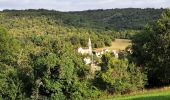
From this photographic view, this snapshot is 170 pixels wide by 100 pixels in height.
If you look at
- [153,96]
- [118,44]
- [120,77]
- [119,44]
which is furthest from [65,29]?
[153,96]

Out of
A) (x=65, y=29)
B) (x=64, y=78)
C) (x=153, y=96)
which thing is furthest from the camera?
(x=65, y=29)

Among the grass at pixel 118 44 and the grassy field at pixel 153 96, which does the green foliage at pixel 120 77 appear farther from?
the grass at pixel 118 44

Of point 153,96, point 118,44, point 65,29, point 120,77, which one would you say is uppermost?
point 153,96

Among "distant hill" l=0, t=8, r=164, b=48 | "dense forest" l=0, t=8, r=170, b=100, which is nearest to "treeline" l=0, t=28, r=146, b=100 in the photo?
"dense forest" l=0, t=8, r=170, b=100

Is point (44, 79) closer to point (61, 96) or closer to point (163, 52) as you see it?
point (61, 96)

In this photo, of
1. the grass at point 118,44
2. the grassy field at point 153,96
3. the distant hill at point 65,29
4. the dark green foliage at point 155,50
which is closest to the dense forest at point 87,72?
the dark green foliage at point 155,50

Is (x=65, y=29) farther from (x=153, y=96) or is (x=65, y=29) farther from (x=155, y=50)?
(x=153, y=96)

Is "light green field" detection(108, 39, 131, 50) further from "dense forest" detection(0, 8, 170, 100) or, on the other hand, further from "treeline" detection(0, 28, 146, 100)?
"treeline" detection(0, 28, 146, 100)

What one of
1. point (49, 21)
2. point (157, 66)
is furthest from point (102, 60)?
point (49, 21)
